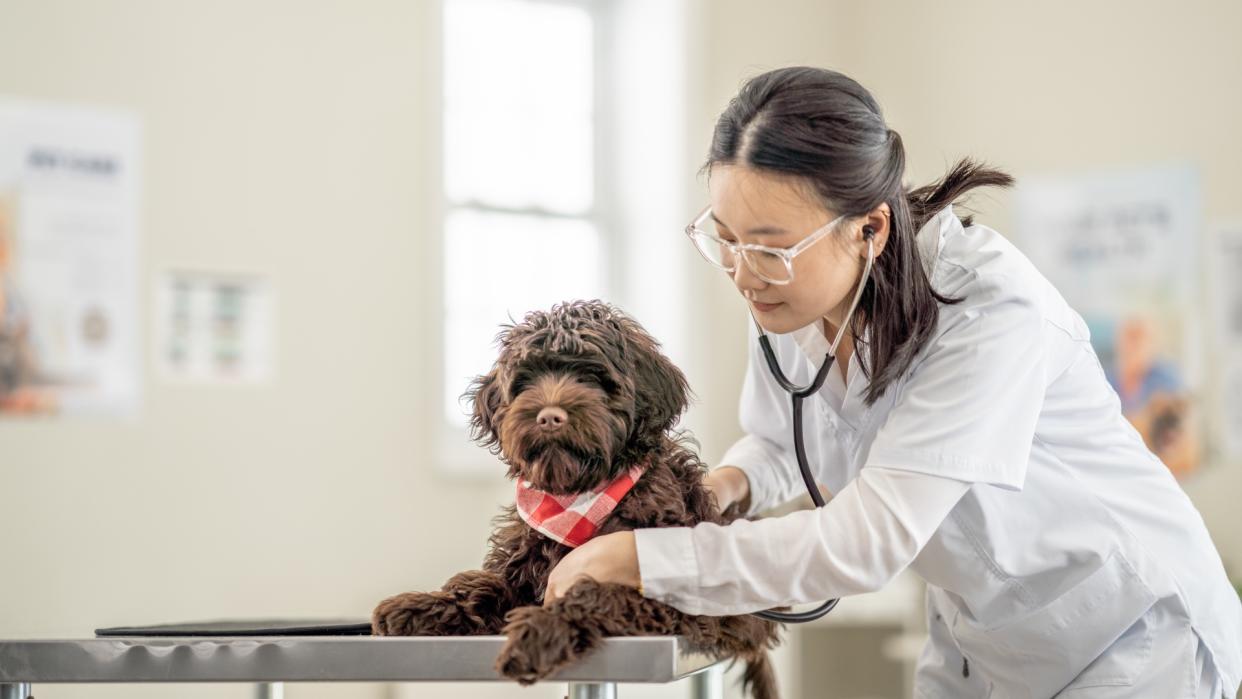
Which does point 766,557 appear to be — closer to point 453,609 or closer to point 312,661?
point 453,609

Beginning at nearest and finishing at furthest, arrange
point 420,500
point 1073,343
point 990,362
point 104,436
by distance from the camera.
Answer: point 990,362 → point 1073,343 → point 104,436 → point 420,500

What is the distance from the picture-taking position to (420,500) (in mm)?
3518

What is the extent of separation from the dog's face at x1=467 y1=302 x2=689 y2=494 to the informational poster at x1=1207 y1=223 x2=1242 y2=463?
9.63 feet

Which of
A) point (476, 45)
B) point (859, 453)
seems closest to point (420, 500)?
point (476, 45)

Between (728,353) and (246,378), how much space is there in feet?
5.30

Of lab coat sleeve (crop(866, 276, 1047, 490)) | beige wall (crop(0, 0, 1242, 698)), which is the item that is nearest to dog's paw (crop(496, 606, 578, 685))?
lab coat sleeve (crop(866, 276, 1047, 490))

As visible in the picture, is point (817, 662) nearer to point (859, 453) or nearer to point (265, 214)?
point (265, 214)

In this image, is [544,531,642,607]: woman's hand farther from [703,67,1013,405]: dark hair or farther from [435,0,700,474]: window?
[435,0,700,474]: window

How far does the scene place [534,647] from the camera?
3.24 ft

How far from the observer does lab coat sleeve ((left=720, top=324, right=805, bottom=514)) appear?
4.90ft

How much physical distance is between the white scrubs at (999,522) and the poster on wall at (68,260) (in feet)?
7.22

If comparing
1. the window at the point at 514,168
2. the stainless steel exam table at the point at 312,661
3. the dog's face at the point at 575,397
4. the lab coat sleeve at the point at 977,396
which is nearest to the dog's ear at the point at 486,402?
the dog's face at the point at 575,397

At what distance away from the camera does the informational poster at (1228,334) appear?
3.60 metres

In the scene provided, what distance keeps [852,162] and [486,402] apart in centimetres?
43
